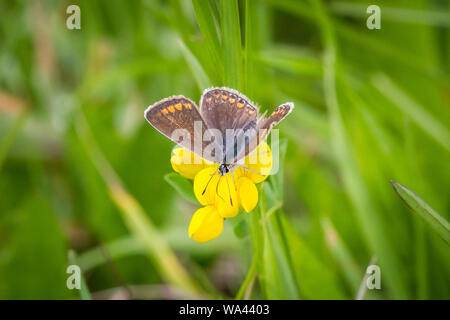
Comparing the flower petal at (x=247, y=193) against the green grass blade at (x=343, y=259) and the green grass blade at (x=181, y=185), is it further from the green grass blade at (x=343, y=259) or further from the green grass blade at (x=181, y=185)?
the green grass blade at (x=343, y=259)

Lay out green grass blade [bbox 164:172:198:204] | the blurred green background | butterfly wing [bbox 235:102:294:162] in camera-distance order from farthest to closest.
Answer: the blurred green background
green grass blade [bbox 164:172:198:204]
butterfly wing [bbox 235:102:294:162]

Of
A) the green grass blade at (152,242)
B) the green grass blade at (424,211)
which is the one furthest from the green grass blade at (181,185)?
the green grass blade at (152,242)

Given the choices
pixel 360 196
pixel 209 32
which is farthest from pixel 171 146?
pixel 209 32

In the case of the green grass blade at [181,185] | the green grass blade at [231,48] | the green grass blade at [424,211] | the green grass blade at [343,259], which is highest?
the green grass blade at [231,48]

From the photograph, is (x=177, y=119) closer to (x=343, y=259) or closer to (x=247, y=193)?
(x=247, y=193)

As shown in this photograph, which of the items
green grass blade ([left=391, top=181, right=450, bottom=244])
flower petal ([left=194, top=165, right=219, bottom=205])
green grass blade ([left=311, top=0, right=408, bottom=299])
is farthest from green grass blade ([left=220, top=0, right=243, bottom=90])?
green grass blade ([left=311, top=0, right=408, bottom=299])

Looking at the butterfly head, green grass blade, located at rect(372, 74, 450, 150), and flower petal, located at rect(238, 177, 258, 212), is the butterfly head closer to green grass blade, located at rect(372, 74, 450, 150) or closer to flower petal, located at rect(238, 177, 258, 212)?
flower petal, located at rect(238, 177, 258, 212)

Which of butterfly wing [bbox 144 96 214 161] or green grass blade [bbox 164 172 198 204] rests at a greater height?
butterfly wing [bbox 144 96 214 161]
